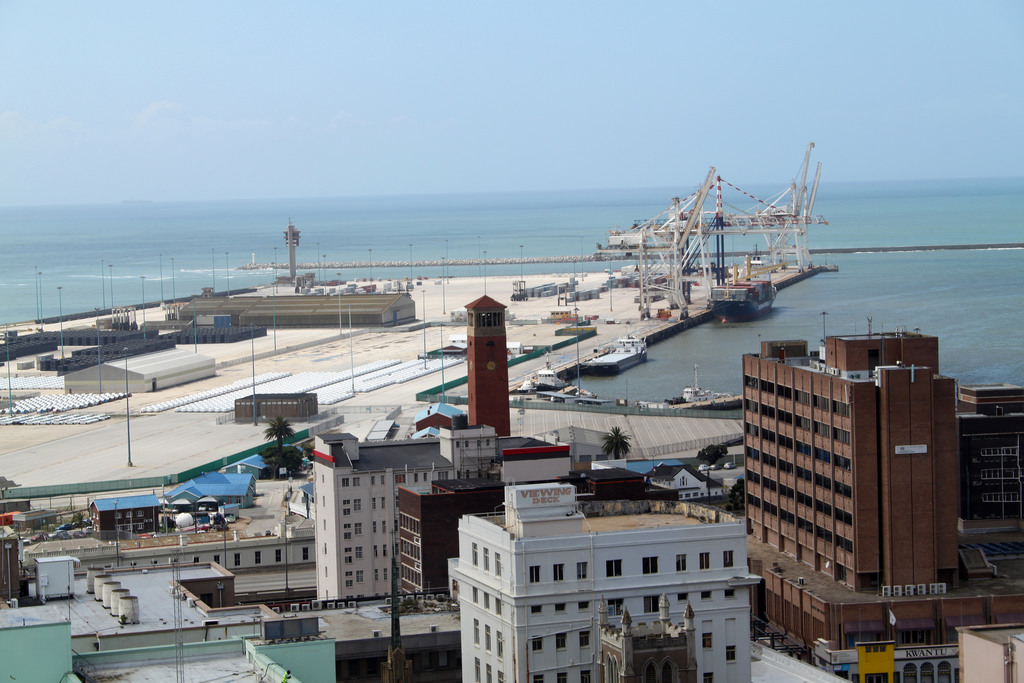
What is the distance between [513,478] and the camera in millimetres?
42219

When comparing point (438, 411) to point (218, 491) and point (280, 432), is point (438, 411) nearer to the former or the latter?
point (280, 432)

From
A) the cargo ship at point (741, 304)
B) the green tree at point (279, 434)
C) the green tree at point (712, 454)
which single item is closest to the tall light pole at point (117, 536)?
the green tree at point (279, 434)

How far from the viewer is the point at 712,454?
2516 inches

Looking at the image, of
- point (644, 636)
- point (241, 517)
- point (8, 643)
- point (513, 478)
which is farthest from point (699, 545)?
point (241, 517)

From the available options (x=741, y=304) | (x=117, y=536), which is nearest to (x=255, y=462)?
(x=117, y=536)

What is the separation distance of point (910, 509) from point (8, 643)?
78.5 ft

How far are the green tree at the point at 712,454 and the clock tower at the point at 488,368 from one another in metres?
12.4

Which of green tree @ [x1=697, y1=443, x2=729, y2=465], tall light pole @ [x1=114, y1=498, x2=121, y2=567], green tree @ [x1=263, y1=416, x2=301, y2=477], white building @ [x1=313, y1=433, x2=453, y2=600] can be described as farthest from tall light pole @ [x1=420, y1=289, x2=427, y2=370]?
white building @ [x1=313, y1=433, x2=453, y2=600]

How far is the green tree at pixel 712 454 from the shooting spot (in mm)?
63828

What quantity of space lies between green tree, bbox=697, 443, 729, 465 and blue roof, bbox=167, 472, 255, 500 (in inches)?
705

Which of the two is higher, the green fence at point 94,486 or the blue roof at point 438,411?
the blue roof at point 438,411

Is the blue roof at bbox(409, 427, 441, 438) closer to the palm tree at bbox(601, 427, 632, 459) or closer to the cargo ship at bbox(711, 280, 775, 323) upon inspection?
the palm tree at bbox(601, 427, 632, 459)

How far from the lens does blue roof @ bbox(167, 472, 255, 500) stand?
57906 mm

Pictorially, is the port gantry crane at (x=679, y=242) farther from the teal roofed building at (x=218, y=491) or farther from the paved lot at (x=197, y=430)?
the teal roofed building at (x=218, y=491)
